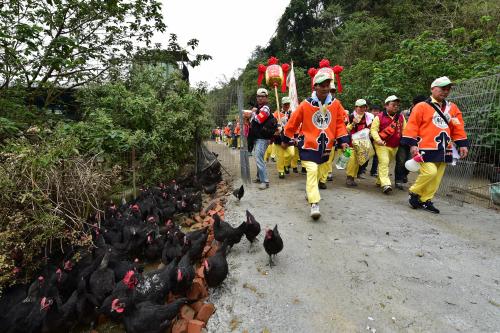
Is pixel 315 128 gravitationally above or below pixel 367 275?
above

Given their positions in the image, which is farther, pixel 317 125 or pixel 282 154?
pixel 282 154

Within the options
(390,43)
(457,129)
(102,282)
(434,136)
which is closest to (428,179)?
(434,136)

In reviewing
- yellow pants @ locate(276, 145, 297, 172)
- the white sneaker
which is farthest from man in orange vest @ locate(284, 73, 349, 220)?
yellow pants @ locate(276, 145, 297, 172)

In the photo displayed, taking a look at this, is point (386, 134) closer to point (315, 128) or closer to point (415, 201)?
point (415, 201)

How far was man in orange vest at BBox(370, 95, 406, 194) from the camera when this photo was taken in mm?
5777

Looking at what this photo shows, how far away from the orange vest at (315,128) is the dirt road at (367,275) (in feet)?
3.12

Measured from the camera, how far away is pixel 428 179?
14.8ft

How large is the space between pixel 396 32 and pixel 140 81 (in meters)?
16.1

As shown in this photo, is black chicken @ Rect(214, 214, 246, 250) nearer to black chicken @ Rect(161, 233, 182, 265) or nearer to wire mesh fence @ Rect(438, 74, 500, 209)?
black chicken @ Rect(161, 233, 182, 265)

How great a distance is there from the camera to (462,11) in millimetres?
12008

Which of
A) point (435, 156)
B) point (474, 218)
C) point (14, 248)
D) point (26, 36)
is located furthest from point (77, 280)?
point (474, 218)

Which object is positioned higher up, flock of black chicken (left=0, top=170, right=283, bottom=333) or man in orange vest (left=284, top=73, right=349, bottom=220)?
man in orange vest (left=284, top=73, right=349, bottom=220)

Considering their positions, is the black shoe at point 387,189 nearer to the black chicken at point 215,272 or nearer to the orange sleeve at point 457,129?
the orange sleeve at point 457,129

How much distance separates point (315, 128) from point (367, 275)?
2.47m
